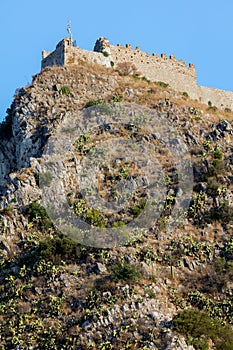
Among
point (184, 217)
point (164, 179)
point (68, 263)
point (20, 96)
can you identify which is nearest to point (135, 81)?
point (20, 96)

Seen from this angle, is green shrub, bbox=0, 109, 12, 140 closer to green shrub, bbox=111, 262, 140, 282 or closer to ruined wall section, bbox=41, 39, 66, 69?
ruined wall section, bbox=41, 39, 66, 69

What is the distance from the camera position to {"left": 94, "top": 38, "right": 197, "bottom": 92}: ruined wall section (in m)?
45.2

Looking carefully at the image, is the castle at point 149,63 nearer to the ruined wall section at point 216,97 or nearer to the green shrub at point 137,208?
the ruined wall section at point 216,97

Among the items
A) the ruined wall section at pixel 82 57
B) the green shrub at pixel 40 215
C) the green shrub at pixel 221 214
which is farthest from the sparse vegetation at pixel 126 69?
the green shrub at pixel 40 215

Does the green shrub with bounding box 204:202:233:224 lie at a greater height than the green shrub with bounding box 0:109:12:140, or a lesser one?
lesser

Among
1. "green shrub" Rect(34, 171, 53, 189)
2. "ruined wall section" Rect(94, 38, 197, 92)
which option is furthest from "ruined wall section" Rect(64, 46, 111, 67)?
"green shrub" Rect(34, 171, 53, 189)

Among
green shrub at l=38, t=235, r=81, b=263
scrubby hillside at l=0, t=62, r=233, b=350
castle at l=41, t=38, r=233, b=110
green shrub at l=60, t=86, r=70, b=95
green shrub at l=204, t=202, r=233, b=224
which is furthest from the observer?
castle at l=41, t=38, r=233, b=110

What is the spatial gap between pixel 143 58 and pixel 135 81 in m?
3.66

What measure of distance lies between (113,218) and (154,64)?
19055 millimetres

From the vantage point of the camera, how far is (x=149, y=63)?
4575cm

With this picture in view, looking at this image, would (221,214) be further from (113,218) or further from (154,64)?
(154,64)

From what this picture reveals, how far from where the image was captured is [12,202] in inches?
1182

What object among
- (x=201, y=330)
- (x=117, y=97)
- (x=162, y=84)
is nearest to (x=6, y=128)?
(x=117, y=97)

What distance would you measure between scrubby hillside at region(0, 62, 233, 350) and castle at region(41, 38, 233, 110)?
2.34 m
